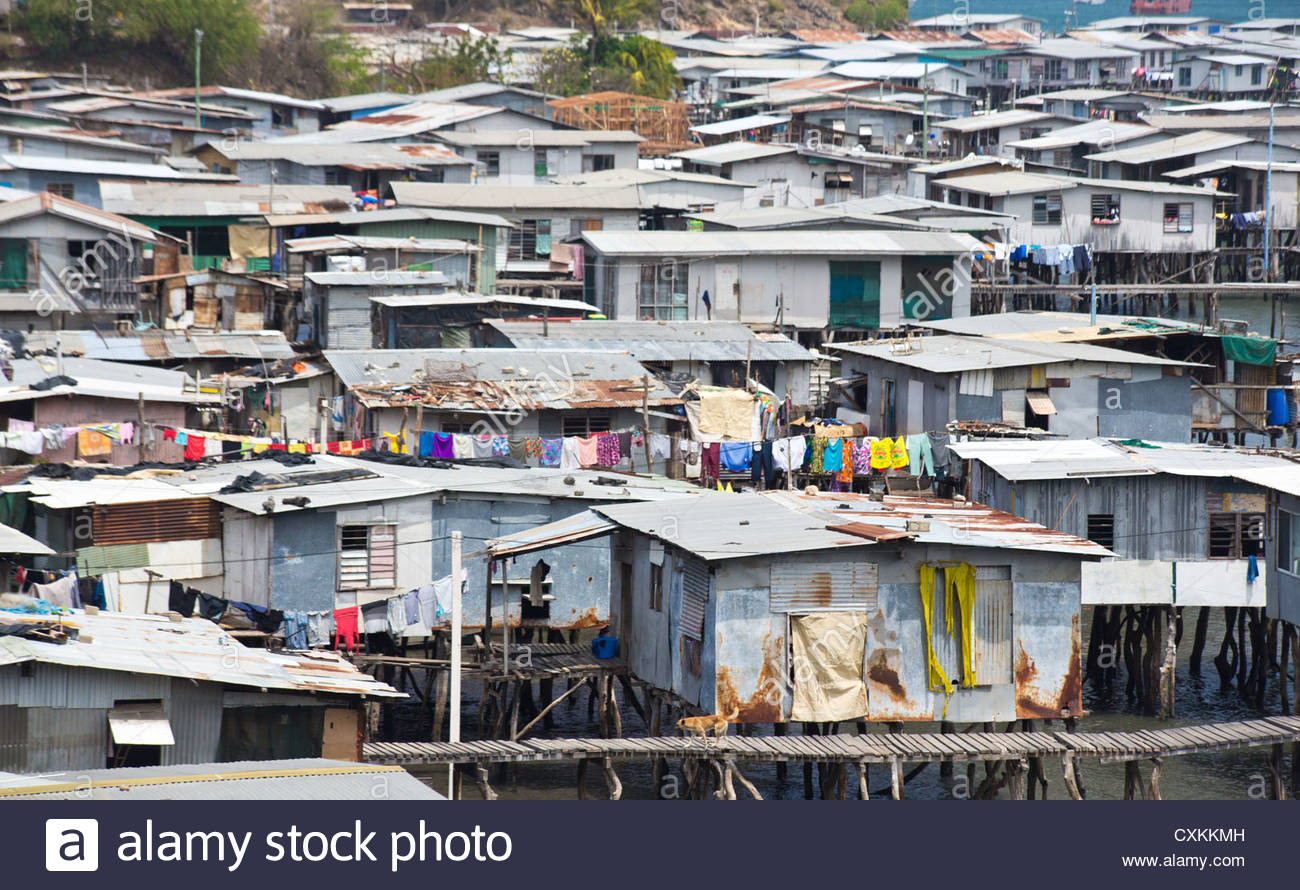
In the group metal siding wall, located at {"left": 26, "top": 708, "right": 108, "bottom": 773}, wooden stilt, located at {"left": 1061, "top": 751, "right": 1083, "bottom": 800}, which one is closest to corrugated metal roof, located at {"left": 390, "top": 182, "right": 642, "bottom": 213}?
wooden stilt, located at {"left": 1061, "top": 751, "right": 1083, "bottom": 800}

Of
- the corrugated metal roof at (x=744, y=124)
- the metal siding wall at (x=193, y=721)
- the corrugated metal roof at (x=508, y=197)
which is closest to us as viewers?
the metal siding wall at (x=193, y=721)

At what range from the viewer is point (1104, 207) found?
189 feet

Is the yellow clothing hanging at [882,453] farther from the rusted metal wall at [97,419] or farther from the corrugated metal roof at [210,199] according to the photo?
the corrugated metal roof at [210,199]

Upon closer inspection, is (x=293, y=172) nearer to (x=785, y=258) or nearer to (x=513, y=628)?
(x=785, y=258)

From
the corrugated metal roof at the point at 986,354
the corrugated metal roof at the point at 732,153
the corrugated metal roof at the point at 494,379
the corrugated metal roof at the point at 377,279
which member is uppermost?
the corrugated metal roof at the point at 732,153

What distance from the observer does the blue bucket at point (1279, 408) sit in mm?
37500

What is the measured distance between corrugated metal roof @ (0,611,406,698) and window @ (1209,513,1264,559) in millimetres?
13941

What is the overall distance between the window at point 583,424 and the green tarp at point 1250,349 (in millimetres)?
12832

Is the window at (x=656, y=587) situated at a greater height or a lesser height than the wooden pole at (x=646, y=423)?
lesser

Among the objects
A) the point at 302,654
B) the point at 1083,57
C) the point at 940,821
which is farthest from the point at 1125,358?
the point at 1083,57

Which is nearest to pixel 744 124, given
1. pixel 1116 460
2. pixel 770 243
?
pixel 770 243

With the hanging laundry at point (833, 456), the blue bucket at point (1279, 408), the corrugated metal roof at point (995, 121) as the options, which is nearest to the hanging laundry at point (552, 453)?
the hanging laundry at point (833, 456)

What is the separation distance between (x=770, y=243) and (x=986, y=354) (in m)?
11.4

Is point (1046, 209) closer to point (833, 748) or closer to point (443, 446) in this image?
point (443, 446)
